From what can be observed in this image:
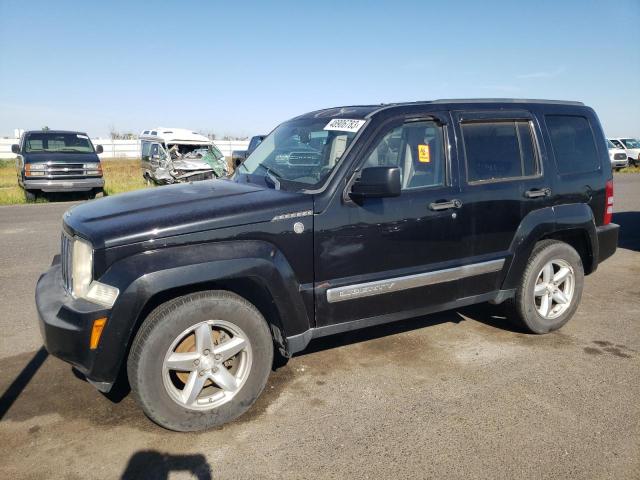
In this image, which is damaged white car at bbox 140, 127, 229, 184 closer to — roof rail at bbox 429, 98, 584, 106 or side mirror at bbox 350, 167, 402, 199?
roof rail at bbox 429, 98, 584, 106

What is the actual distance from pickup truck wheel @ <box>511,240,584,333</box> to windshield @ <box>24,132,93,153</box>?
14.1 metres

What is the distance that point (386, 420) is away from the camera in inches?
124

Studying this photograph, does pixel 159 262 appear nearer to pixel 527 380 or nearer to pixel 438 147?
pixel 438 147

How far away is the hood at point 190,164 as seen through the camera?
18750mm

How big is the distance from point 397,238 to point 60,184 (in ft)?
43.3

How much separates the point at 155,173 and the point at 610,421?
17.9m

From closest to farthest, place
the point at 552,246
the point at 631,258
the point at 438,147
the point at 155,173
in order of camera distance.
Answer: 1. the point at 438,147
2. the point at 552,246
3. the point at 631,258
4. the point at 155,173

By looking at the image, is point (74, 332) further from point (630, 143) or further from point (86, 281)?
point (630, 143)

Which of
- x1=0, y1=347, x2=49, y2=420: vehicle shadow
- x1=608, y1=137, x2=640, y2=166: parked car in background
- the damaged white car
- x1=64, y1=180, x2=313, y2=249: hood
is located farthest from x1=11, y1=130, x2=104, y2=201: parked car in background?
x1=608, y1=137, x2=640, y2=166: parked car in background

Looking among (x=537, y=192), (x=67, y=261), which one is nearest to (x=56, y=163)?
(x=67, y=261)

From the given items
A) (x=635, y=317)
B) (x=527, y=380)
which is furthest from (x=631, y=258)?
(x=527, y=380)

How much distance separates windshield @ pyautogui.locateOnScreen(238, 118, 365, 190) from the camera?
361 centimetres

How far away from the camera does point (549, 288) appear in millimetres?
4531

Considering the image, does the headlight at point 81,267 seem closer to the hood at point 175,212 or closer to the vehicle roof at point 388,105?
the hood at point 175,212
